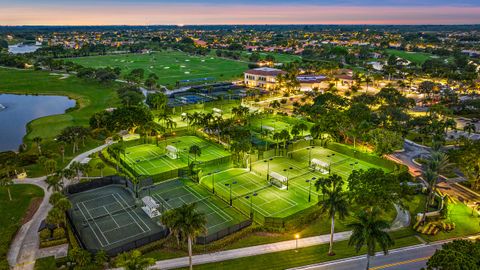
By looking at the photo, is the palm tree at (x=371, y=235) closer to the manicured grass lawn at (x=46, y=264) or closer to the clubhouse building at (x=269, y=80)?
the manicured grass lawn at (x=46, y=264)

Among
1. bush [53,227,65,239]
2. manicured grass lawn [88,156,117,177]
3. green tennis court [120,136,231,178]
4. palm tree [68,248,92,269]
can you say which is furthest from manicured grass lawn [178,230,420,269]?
manicured grass lawn [88,156,117,177]

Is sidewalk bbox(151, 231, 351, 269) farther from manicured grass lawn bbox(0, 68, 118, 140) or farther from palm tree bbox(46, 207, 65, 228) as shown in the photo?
manicured grass lawn bbox(0, 68, 118, 140)

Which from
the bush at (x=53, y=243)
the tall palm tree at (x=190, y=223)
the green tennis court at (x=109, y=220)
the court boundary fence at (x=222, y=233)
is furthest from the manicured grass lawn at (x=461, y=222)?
the bush at (x=53, y=243)

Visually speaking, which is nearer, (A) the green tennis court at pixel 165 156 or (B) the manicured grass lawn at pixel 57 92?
(A) the green tennis court at pixel 165 156

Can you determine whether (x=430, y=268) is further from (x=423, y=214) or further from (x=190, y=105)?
(x=190, y=105)

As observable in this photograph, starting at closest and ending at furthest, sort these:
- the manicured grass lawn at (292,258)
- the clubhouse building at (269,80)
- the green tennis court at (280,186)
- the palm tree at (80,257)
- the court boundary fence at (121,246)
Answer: the palm tree at (80,257)
the manicured grass lawn at (292,258)
the court boundary fence at (121,246)
the green tennis court at (280,186)
the clubhouse building at (269,80)

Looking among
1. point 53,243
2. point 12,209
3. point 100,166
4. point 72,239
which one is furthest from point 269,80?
point 53,243

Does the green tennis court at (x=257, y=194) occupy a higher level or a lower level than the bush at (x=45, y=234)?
lower

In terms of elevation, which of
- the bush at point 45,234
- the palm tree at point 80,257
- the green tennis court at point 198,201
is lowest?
the green tennis court at point 198,201
